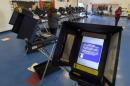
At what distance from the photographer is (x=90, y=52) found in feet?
4.63

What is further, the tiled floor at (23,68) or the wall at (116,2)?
the wall at (116,2)

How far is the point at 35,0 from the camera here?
9.64m

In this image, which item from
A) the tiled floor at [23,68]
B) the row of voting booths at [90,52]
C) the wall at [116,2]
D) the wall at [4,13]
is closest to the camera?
the row of voting booths at [90,52]

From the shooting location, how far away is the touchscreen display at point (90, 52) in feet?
4.51

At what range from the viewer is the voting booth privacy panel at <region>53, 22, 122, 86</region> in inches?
51.6

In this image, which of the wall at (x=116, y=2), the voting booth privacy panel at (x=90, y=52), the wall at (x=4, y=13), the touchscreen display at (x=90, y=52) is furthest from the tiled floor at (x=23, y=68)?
the wall at (x=116, y=2)

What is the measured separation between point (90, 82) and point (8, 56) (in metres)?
3.66

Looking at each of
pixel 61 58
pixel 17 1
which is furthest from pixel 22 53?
pixel 17 1

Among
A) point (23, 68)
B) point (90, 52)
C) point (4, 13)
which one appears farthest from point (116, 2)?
point (90, 52)

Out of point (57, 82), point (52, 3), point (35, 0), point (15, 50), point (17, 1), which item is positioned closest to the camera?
point (57, 82)

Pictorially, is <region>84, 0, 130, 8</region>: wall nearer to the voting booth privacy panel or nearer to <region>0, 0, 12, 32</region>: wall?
<region>0, 0, 12, 32</region>: wall

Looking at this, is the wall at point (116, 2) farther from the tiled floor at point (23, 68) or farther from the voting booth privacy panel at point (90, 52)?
the voting booth privacy panel at point (90, 52)

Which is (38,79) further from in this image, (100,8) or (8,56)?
(100,8)

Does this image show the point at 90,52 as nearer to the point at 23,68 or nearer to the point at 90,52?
the point at 90,52
